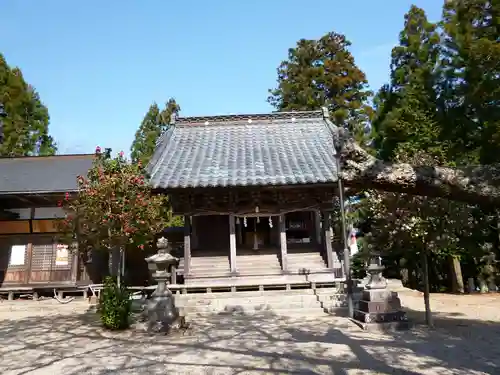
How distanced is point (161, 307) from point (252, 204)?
663 centimetres

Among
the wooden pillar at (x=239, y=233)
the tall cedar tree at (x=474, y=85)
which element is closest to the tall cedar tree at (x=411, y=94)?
the tall cedar tree at (x=474, y=85)

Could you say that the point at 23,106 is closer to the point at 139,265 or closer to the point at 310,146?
the point at 139,265

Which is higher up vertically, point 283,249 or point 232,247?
point 232,247

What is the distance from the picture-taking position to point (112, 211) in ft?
30.7

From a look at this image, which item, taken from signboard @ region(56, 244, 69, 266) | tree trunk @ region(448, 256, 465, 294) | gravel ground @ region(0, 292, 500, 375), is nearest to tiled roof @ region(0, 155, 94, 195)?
signboard @ region(56, 244, 69, 266)

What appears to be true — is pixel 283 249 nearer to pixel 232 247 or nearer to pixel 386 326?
pixel 232 247

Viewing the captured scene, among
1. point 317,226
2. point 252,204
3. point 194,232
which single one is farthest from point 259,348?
point 317,226

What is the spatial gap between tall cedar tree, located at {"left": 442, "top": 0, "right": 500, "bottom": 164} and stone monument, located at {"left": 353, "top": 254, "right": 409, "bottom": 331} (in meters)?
6.85

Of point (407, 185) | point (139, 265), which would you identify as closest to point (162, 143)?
point (139, 265)

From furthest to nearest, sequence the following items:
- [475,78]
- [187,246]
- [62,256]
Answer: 1. [62,256]
2. [187,246]
3. [475,78]

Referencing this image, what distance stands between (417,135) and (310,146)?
448 centimetres

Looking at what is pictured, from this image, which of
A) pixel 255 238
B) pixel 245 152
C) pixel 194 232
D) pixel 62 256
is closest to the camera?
pixel 255 238

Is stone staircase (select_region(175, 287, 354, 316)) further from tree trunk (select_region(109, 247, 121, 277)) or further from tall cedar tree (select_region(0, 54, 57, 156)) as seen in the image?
tall cedar tree (select_region(0, 54, 57, 156))

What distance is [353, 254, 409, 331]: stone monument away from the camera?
8.46m
